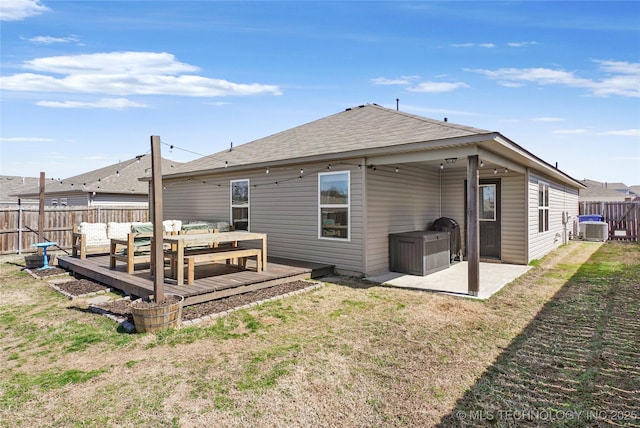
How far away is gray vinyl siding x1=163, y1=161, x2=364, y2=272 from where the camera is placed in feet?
24.1

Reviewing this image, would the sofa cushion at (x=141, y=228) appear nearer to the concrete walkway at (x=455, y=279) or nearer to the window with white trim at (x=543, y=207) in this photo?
the concrete walkway at (x=455, y=279)

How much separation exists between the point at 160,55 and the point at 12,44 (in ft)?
11.0

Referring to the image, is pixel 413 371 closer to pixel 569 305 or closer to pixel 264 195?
pixel 569 305

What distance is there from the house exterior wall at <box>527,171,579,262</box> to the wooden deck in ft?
18.9

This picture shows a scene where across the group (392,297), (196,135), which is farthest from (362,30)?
(392,297)

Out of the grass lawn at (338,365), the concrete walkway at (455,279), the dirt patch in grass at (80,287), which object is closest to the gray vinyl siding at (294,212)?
the concrete walkway at (455,279)

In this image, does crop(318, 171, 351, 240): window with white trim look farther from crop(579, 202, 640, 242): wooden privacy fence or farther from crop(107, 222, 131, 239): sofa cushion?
crop(579, 202, 640, 242): wooden privacy fence

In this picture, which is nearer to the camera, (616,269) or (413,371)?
(413,371)

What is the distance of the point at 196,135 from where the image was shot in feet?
39.1

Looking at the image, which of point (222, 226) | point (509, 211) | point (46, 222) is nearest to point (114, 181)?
point (46, 222)

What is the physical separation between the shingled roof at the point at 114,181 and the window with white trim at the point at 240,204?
8000 millimetres

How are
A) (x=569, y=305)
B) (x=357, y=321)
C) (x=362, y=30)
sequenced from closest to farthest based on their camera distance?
1. (x=357, y=321)
2. (x=569, y=305)
3. (x=362, y=30)

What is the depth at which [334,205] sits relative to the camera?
7645mm

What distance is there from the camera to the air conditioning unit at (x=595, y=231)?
1490 cm
